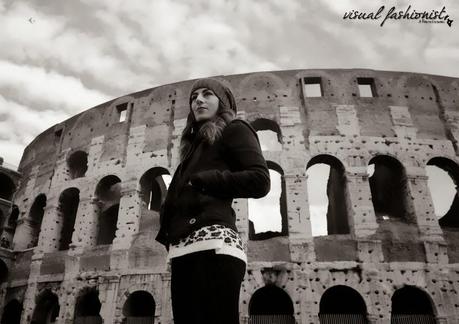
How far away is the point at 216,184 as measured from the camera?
1553mm

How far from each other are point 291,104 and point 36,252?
35.5 feet

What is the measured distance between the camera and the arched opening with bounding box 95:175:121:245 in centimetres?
1283

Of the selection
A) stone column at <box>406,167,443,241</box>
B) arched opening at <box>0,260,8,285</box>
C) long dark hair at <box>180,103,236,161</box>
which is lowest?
long dark hair at <box>180,103,236,161</box>

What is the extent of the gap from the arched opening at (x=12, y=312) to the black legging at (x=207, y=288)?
14.9 meters

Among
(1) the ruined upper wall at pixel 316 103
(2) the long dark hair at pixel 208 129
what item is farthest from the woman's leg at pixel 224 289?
(1) the ruined upper wall at pixel 316 103

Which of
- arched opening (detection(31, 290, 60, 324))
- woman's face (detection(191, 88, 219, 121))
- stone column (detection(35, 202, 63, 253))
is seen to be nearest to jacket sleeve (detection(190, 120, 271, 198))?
woman's face (detection(191, 88, 219, 121))

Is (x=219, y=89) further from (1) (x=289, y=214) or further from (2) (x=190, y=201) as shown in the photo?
(1) (x=289, y=214)

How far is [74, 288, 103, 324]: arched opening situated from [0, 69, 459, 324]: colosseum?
45 mm

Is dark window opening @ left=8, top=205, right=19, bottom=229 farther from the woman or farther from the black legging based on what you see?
the black legging

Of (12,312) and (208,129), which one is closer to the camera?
(208,129)

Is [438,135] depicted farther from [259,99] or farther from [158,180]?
[158,180]

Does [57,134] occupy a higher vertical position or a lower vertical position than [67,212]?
higher

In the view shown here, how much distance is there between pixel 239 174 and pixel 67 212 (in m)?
14.4

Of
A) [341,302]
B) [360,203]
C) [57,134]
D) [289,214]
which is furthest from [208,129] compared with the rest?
[57,134]
